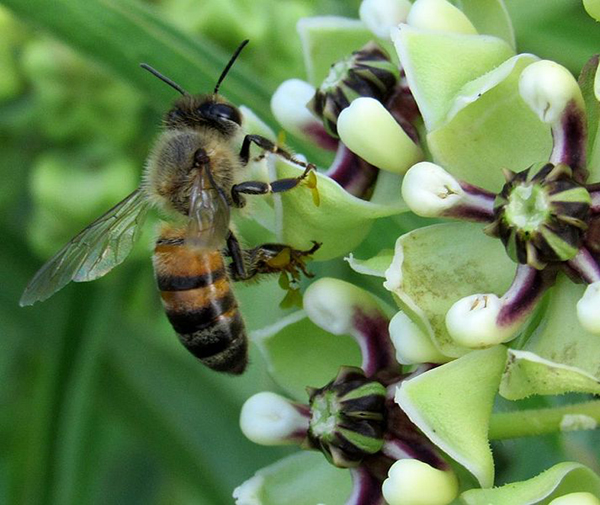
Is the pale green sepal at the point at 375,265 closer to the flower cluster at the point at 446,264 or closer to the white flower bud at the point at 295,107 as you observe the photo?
the flower cluster at the point at 446,264

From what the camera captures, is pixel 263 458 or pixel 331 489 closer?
pixel 331 489

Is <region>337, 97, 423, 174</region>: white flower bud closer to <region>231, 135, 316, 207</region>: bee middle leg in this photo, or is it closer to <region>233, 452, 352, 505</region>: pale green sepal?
<region>231, 135, 316, 207</region>: bee middle leg

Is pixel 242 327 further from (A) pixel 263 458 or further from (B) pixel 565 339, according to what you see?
(A) pixel 263 458

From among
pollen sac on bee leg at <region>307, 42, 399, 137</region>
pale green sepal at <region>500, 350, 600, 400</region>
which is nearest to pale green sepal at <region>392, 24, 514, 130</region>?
pollen sac on bee leg at <region>307, 42, 399, 137</region>

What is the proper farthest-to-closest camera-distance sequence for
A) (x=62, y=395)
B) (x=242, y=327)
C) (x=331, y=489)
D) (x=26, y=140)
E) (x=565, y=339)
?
(x=26, y=140) → (x=62, y=395) → (x=242, y=327) → (x=331, y=489) → (x=565, y=339)

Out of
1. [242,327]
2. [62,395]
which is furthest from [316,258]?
[62,395]

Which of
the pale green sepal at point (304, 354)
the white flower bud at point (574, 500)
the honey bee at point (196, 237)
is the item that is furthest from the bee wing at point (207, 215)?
the white flower bud at point (574, 500)
